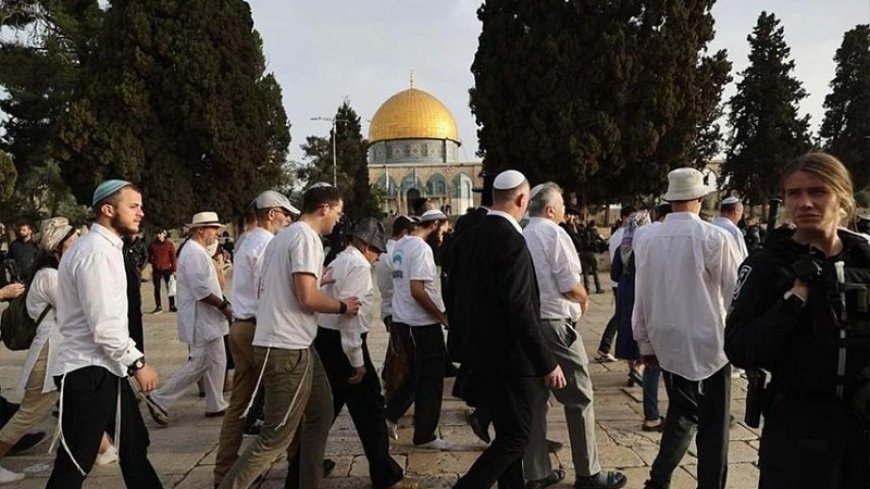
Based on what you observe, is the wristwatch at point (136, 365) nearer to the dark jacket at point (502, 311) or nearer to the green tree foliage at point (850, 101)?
the dark jacket at point (502, 311)

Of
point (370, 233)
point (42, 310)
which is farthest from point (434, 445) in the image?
point (42, 310)

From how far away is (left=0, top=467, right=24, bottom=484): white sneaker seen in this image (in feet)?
14.0

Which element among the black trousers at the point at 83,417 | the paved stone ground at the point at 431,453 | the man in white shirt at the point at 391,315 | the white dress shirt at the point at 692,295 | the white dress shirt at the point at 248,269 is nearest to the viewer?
the black trousers at the point at 83,417

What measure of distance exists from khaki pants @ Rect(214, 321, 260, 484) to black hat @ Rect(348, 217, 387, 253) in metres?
1.03

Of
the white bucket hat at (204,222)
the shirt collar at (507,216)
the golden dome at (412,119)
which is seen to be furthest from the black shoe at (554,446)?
the golden dome at (412,119)

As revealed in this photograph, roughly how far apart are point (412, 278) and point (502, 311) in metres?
1.64

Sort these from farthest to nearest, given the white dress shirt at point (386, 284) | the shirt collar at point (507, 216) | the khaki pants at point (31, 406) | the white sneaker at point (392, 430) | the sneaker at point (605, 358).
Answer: the sneaker at point (605, 358), the white dress shirt at point (386, 284), the white sneaker at point (392, 430), the khaki pants at point (31, 406), the shirt collar at point (507, 216)

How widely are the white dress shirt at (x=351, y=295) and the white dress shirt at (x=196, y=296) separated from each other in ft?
6.79

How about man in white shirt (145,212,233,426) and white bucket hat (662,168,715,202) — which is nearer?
white bucket hat (662,168,715,202)

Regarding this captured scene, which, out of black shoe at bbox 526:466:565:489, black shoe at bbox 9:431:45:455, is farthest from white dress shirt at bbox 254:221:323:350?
black shoe at bbox 9:431:45:455

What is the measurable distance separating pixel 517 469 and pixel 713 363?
126 centimetres

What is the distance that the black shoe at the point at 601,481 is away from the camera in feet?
12.7

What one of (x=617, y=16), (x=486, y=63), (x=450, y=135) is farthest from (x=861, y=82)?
(x=450, y=135)

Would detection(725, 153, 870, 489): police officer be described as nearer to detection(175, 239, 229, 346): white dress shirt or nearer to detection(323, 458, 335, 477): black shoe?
detection(323, 458, 335, 477): black shoe
